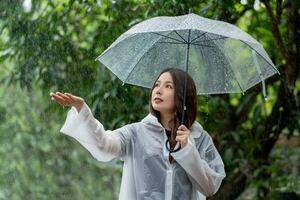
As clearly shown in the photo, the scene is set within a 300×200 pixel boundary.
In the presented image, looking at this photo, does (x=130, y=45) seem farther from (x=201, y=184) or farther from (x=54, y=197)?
(x=54, y=197)

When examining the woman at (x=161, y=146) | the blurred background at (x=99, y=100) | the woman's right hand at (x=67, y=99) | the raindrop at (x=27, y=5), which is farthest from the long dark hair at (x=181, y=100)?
the raindrop at (x=27, y=5)

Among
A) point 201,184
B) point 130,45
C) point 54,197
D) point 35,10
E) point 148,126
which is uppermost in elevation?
point 35,10

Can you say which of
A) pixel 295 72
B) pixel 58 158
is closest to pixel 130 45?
pixel 295 72

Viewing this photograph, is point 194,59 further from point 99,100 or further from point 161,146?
point 99,100

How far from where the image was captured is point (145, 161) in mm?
3225

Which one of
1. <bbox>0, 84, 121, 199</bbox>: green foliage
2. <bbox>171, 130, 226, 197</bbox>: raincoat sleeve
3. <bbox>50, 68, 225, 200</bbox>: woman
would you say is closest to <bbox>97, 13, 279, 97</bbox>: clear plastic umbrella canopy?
<bbox>50, 68, 225, 200</bbox>: woman

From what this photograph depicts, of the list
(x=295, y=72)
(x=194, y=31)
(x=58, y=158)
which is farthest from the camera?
(x=58, y=158)

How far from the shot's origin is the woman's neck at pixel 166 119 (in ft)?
11.0

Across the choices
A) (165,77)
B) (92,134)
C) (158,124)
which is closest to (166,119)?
(158,124)

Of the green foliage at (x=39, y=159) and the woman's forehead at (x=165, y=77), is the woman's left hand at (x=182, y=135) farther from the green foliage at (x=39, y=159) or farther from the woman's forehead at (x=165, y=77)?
the green foliage at (x=39, y=159)

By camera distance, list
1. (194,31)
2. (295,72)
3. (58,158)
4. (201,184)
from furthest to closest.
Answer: (58,158) < (295,72) < (194,31) < (201,184)

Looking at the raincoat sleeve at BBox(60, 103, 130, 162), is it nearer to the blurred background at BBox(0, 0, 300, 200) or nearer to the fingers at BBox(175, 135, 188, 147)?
the fingers at BBox(175, 135, 188, 147)

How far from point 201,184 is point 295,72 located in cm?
219

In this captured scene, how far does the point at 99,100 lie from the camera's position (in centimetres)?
461
